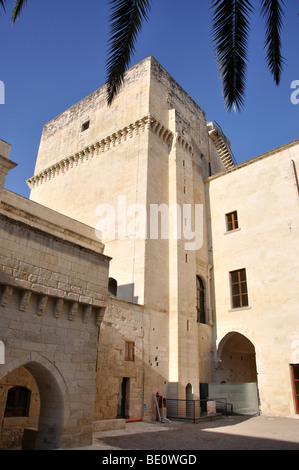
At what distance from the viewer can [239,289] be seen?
1822 centimetres

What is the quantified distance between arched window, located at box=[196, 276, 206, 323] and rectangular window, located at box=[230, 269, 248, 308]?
1.64 metres

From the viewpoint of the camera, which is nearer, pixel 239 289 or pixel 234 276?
pixel 239 289

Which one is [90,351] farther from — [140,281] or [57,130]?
[57,130]

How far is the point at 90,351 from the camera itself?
30.0ft

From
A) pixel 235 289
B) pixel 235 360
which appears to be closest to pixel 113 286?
pixel 235 289

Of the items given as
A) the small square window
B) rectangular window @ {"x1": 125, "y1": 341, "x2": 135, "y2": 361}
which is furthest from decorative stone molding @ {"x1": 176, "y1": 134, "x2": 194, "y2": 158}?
rectangular window @ {"x1": 125, "y1": 341, "x2": 135, "y2": 361}

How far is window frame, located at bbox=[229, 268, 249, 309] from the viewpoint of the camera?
58.6 ft

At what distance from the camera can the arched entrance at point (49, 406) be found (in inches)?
312

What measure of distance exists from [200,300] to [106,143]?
10.9 m

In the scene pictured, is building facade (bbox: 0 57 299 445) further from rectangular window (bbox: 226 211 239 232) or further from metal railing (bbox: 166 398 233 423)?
metal railing (bbox: 166 398 233 423)

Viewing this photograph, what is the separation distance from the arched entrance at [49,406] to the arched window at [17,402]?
1.91 m

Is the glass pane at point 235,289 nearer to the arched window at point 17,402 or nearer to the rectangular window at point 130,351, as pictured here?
the rectangular window at point 130,351

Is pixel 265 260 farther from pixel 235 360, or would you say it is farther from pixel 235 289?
pixel 235 360

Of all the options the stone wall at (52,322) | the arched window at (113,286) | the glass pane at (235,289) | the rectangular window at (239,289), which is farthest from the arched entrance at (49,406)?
the glass pane at (235,289)
